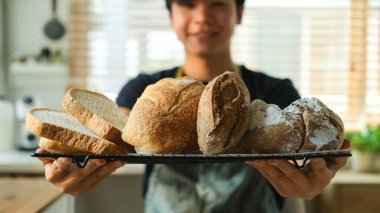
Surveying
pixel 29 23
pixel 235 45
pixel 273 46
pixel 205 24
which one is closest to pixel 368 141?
pixel 273 46

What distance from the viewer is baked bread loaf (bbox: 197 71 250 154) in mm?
626

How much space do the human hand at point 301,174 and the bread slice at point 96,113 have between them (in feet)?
0.71

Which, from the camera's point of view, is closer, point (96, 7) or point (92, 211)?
point (92, 211)

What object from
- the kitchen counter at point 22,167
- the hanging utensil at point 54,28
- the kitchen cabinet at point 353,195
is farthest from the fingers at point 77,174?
the hanging utensil at point 54,28

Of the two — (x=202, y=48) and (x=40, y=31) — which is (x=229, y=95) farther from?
(x=40, y=31)

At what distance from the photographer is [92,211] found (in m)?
2.01

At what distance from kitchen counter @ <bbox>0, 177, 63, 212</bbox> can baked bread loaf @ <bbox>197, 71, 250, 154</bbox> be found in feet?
1.87

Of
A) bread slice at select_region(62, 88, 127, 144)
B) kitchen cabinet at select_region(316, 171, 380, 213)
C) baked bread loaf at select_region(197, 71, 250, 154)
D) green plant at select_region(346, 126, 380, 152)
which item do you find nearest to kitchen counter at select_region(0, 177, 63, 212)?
bread slice at select_region(62, 88, 127, 144)

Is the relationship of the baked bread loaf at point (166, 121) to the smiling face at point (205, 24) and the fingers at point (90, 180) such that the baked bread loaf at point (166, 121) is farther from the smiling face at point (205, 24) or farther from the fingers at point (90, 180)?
the smiling face at point (205, 24)

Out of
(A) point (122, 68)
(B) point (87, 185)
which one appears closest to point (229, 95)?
(B) point (87, 185)

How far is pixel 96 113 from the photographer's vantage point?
0.79 metres

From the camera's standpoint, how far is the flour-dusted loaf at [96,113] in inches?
28.8

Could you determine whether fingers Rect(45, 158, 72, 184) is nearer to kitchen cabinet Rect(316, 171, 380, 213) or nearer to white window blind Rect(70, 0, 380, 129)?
kitchen cabinet Rect(316, 171, 380, 213)

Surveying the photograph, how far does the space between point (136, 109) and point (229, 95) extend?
0.49 ft
